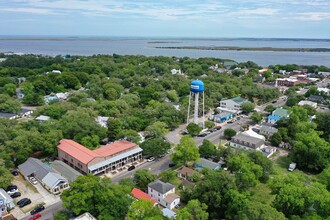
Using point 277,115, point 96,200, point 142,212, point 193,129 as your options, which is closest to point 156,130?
point 193,129

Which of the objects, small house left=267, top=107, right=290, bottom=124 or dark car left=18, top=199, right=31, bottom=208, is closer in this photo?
dark car left=18, top=199, right=31, bottom=208

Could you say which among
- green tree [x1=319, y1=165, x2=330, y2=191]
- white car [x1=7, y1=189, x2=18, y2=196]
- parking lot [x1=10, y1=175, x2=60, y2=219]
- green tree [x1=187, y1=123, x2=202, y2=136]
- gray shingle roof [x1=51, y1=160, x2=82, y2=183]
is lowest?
parking lot [x1=10, y1=175, x2=60, y2=219]

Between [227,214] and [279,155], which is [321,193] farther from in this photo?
[279,155]

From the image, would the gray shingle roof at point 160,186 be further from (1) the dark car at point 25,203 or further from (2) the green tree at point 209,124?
(2) the green tree at point 209,124

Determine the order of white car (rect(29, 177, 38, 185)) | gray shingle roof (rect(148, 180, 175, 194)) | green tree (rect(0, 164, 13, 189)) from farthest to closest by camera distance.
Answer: white car (rect(29, 177, 38, 185)) < green tree (rect(0, 164, 13, 189)) < gray shingle roof (rect(148, 180, 175, 194))

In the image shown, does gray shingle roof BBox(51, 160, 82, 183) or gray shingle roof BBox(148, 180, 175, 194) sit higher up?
gray shingle roof BBox(148, 180, 175, 194)

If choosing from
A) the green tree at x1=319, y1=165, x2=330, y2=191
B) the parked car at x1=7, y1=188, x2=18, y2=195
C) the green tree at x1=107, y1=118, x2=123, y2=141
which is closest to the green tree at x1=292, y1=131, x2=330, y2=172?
the green tree at x1=319, y1=165, x2=330, y2=191

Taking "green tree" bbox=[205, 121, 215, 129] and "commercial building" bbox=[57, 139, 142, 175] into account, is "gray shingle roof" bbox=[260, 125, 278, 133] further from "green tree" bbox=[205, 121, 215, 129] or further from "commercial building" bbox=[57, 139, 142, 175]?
"commercial building" bbox=[57, 139, 142, 175]

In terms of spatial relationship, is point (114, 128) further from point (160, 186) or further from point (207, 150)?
point (160, 186)
